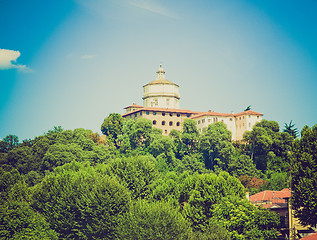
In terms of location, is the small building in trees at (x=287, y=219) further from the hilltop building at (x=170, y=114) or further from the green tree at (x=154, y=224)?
the hilltop building at (x=170, y=114)

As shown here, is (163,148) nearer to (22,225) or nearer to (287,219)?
(287,219)

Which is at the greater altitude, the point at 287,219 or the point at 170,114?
the point at 170,114

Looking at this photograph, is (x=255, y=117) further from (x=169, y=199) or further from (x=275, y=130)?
(x=169, y=199)

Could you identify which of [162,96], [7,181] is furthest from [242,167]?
[7,181]

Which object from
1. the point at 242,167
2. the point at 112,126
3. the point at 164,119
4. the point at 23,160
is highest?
the point at 164,119

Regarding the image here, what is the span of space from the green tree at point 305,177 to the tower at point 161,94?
65.2 m

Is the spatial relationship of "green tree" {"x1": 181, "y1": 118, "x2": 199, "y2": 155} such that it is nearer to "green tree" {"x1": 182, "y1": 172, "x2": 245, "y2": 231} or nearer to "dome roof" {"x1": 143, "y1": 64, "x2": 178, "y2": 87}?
"dome roof" {"x1": 143, "y1": 64, "x2": 178, "y2": 87}

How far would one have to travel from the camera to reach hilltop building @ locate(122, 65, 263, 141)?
10319 cm

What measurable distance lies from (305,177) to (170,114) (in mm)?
62433

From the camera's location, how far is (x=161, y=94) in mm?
114062

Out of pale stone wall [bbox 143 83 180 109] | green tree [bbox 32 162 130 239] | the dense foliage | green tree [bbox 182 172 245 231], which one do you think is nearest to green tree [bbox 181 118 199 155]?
the dense foliage

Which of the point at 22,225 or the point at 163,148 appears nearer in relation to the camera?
the point at 22,225

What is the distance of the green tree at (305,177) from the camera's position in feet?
151

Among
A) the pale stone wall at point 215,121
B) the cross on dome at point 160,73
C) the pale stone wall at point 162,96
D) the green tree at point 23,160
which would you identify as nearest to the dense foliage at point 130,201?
the green tree at point 23,160
